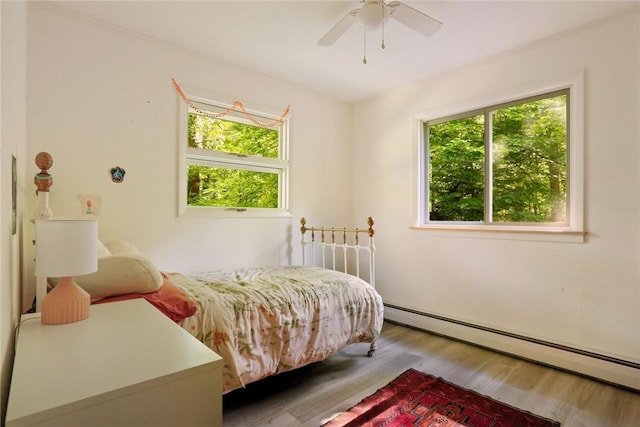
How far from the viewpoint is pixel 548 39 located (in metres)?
2.42

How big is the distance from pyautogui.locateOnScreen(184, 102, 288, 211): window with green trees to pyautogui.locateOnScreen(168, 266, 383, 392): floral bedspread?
2.40ft

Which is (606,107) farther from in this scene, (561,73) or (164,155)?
(164,155)

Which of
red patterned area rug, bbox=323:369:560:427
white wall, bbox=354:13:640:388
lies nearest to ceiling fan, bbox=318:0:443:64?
white wall, bbox=354:13:640:388

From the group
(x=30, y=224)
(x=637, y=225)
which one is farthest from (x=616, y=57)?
(x=30, y=224)

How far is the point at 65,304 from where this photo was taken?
1.08m

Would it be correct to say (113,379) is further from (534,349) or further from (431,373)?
(534,349)

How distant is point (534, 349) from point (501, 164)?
1.47 meters

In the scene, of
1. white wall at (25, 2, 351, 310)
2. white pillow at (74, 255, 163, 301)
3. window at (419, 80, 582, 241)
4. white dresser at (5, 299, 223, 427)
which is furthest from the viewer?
window at (419, 80, 582, 241)

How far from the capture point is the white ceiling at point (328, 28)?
2.07 m

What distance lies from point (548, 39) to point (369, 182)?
192 cm

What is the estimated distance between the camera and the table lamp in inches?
40.5

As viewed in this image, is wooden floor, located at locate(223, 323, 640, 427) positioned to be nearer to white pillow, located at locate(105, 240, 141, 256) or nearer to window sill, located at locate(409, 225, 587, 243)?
window sill, located at locate(409, 225, 587, 243)

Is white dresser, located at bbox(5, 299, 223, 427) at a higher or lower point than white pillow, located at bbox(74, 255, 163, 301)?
lower

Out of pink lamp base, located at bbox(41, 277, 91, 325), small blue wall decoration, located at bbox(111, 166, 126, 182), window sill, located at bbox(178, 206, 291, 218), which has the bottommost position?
pink lamp base, located at bbox(41, 277, 91, 325)
